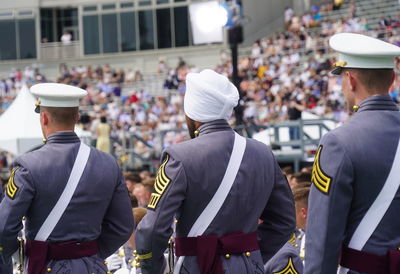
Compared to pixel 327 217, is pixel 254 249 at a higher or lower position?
lower

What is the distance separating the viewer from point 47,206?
5.43 meters

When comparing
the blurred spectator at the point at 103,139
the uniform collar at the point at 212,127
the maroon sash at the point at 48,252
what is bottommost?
the blurred spectator at the point at 103,139

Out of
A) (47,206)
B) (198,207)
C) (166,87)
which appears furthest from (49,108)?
(166,87)

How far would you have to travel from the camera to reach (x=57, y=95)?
18.5 ft

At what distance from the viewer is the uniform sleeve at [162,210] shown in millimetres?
4750

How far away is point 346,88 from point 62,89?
6.61 ft

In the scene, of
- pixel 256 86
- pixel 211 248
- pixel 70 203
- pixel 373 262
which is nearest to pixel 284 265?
pixel 211 248

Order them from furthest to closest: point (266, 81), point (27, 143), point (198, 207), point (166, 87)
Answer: point (166, 87)
point (266, 81)
point (27, 143)
point (198, 207)

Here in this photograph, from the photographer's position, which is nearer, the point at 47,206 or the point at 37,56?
the point at 47,206

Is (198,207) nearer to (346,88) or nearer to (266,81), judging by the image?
(346,88)

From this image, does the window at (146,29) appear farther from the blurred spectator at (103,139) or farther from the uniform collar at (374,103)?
the uniform collar at (374,103)

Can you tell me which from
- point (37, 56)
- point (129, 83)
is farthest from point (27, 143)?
point (37, 56)

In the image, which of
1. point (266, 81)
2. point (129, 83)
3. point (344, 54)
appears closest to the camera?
point (344, 54)

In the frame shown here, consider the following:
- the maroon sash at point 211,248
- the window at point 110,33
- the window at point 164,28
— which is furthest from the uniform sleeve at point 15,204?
the window at point 110,33
